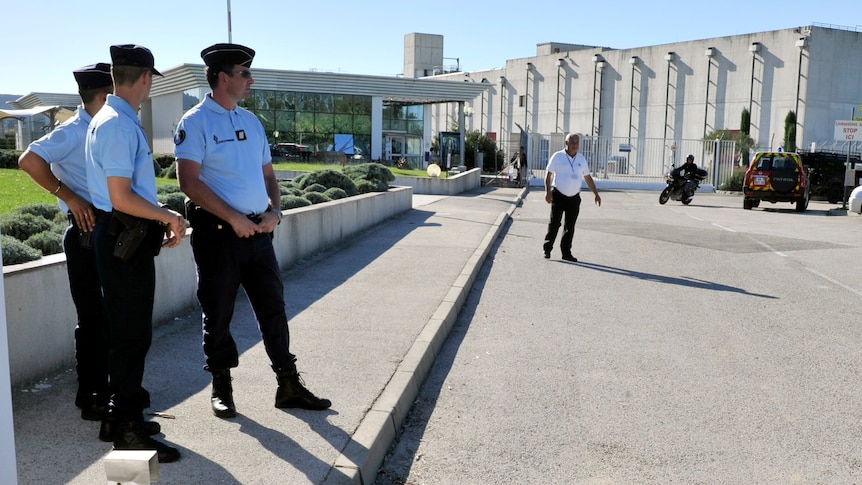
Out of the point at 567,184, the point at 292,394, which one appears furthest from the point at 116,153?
the point at 567,184

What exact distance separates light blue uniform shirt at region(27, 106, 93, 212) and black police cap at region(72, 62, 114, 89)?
0.47 ft

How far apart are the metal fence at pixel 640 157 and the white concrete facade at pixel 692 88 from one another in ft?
8.94

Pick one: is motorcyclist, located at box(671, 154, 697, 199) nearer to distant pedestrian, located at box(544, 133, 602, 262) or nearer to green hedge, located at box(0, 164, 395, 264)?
green hedge, located at box(0, 164, 395, 264)

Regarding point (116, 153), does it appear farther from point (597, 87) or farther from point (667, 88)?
point (597, 87)

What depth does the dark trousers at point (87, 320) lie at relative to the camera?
4.53 m

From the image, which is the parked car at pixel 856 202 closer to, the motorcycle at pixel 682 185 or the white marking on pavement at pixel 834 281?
the motorcycle at pixel 682 185

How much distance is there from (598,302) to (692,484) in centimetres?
524

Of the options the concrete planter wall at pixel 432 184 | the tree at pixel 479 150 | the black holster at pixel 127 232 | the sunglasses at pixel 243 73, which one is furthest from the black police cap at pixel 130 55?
the tree at pixel 479 150

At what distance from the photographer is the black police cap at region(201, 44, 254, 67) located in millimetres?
4543

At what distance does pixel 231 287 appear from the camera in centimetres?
468

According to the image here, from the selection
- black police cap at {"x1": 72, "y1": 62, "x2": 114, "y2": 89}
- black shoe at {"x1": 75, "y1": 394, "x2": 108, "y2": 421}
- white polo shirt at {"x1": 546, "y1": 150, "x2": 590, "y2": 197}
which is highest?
black police cap at {"x1": 72, "y1": 62, "x2": 114, "y2": 89}

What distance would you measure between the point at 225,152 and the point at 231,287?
2.52 ft

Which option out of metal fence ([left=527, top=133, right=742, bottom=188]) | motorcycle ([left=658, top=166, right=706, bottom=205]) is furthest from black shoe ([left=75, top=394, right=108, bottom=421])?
metal fence ([left=527, top=133, right=742, bottom=188])

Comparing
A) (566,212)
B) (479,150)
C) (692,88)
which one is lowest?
(566,212)
